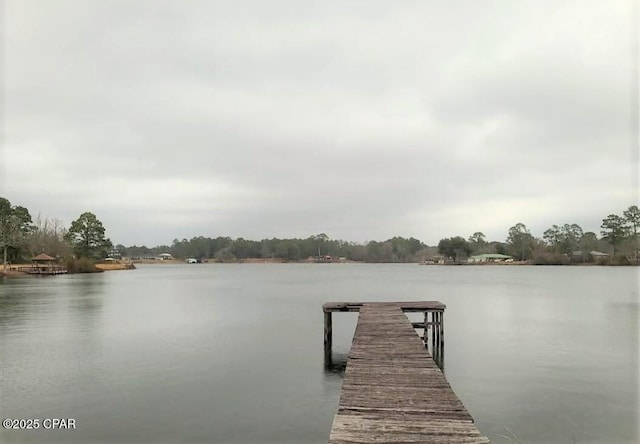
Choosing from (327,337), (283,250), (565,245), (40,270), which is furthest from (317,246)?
(327,337)

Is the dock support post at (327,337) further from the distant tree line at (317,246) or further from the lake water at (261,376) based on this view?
the distant tree line at (317,246)

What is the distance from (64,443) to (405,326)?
25.9 ft

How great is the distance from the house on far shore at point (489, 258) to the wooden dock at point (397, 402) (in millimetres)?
155363

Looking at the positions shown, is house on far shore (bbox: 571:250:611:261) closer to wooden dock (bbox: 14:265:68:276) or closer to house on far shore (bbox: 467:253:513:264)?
house on far shore (bbox: 467:253:513:264)

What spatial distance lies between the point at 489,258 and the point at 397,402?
159 m

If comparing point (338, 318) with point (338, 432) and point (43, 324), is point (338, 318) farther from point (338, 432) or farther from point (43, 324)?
point (338, 432)

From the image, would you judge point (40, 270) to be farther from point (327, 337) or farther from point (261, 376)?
point (261, 376)

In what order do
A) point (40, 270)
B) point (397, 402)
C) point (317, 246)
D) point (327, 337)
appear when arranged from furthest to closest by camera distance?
1. point (317, 246)
2. point (40, 270)
3. point (327, 337)
4. point (397, 402)

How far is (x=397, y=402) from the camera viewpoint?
18.4ft

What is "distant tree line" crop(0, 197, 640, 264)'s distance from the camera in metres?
72.9

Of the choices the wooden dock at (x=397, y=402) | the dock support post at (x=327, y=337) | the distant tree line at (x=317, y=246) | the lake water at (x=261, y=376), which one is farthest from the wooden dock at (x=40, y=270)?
the wooden dock at (x=397, y=402)

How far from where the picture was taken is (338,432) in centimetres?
463

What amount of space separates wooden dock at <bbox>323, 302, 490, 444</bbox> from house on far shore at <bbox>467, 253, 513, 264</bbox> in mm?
155363

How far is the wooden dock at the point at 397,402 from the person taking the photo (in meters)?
4.59
